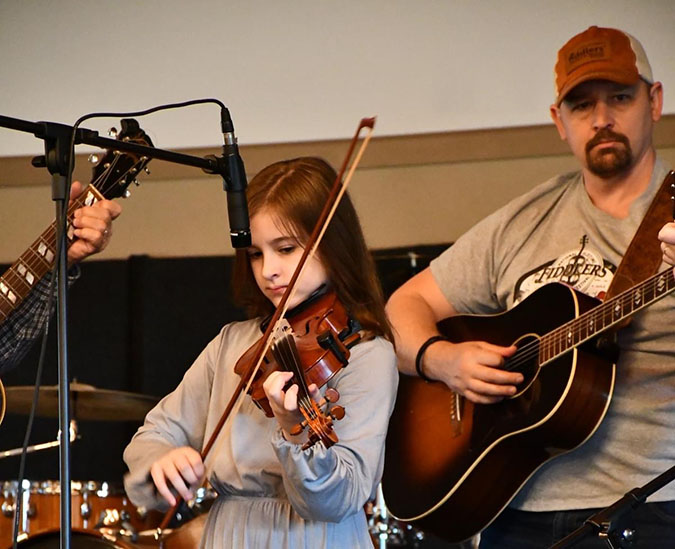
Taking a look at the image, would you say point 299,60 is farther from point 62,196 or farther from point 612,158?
point 62,196

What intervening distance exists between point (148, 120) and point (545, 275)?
1.65 metres

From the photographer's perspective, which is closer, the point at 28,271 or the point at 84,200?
the point at 84,200

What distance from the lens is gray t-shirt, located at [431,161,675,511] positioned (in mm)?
2039

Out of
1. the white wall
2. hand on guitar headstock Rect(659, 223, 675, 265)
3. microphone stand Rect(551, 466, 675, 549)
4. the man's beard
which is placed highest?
the white wall

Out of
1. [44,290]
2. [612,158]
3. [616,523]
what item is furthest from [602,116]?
[44,290]

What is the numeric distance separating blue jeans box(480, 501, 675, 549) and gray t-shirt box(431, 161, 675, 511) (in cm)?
2

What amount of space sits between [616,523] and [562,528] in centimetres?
36

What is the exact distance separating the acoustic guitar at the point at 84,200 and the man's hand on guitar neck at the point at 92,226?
0.09 ft

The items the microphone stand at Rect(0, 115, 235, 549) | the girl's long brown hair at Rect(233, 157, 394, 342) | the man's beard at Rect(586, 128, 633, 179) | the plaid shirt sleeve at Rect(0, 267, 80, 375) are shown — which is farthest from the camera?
the man's beard at Rect(586, 128, 633, 179)

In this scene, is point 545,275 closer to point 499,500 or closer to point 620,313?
point 620,313

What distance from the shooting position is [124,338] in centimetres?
357

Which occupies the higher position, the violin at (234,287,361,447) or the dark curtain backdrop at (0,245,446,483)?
the dark curtain backdrop at (0,245,446,483)

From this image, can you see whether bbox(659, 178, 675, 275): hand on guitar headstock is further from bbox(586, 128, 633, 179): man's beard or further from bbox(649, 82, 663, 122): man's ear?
bbox(649, 82, 663, 122): man's ear

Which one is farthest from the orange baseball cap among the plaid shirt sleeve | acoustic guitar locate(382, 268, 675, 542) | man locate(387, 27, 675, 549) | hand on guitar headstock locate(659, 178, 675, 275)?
the plaid shirt sleeve
